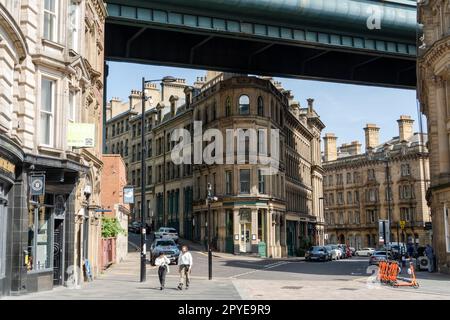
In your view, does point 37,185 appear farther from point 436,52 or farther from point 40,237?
point 436,52

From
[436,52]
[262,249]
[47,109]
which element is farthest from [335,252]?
[47,109]

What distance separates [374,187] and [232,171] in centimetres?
5039

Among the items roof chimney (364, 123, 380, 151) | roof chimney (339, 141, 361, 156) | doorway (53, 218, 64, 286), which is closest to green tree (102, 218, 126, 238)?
doorway (53, 218, 64, 286)

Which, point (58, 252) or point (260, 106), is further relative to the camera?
point (260, 106)

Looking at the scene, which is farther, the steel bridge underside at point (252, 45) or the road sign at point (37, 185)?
the steel bridge underside at point (252, 45)

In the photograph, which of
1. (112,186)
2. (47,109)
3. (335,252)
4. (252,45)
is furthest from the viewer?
(335,252)

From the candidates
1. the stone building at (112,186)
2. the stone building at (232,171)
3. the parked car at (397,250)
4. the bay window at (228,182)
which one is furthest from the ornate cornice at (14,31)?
the bay window at (228,182)

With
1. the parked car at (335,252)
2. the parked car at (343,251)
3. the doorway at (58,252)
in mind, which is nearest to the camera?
the doorway at (58,252)

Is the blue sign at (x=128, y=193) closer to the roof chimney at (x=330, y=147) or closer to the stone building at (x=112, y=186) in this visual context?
the stone building at (x=112, y=186)

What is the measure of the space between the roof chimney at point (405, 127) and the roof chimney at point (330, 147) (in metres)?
17.2

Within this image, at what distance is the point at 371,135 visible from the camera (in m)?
104

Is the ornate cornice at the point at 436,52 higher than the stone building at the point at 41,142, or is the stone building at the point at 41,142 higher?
the ornate cornice at the point at 436,52

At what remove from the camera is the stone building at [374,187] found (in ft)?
309
